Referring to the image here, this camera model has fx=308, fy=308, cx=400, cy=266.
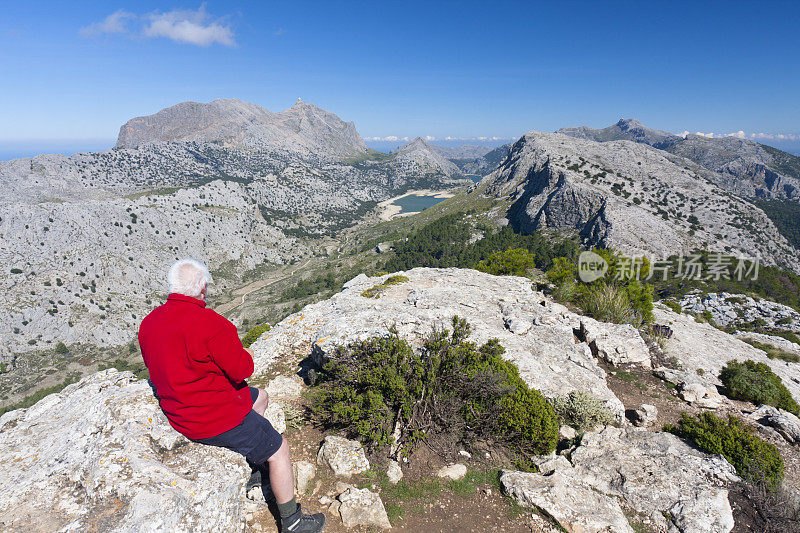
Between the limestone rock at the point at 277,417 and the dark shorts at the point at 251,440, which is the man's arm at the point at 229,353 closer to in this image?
the dark shorts at the point at 251,440

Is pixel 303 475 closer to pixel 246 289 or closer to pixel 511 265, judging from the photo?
pixel 511 265

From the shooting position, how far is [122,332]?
87.6m

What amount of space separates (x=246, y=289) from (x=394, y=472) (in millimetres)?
126864

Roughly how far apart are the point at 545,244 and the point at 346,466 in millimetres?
98824

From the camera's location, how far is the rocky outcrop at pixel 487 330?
10.0 metres

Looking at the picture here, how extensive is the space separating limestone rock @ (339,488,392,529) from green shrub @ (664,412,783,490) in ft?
26.7

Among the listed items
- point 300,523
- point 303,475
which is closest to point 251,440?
point 300,523

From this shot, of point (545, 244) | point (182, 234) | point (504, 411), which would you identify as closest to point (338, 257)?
point (182, 234)

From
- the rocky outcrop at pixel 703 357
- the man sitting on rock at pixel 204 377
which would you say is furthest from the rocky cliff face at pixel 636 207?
the man sitting on rock at pixel 204 377

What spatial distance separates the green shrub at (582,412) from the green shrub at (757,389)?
7334mm

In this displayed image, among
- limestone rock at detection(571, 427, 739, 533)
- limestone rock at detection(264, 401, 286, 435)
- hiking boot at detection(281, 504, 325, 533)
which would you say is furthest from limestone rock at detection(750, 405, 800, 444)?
limestone rock at detection(264, 401, 286, 435)

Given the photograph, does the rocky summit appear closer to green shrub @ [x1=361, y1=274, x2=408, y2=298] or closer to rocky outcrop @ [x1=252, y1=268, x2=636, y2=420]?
rocky outcrop @ [x1=252, y1=268, x2=636, y2=420]

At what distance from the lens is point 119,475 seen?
4.12 m

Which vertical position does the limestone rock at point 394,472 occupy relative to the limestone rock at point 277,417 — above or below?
below
